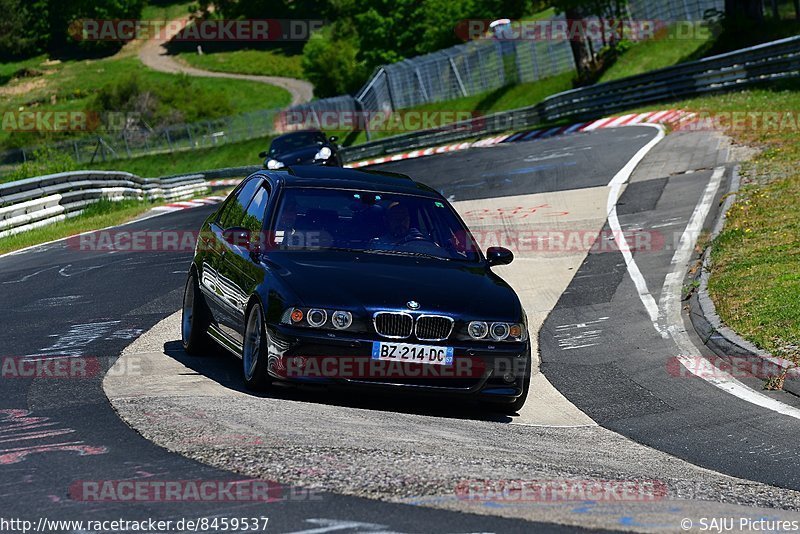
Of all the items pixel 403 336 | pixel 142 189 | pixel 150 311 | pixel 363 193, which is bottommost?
pixel 142 189

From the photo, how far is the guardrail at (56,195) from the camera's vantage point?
23.0m

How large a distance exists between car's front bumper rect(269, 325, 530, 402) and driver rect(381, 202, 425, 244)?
141 centimetres

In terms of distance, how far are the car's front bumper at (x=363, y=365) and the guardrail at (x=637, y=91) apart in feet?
81.8

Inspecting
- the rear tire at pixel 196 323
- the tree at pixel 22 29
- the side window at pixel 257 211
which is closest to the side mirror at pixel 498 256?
the side window at pixel 257 211

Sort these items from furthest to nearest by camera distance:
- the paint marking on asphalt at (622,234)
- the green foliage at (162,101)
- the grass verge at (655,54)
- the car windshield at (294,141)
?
1. the green foliage at (162,101)
2. the grass verge at (655,54)
3. the car windshield at (294,141)
4. the paint marking on asphalt at (622,234)

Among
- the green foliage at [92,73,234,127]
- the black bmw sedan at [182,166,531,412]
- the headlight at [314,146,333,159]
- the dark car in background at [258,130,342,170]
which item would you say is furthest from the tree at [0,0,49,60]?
the black bmw sedan at [182,166,531,412]

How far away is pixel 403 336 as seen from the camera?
26.2 feet

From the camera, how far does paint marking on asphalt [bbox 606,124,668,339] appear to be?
41.9ft

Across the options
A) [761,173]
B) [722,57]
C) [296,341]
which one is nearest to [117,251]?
[761,173]

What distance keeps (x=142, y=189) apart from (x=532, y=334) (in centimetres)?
2393

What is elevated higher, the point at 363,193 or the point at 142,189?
the point at 363,193

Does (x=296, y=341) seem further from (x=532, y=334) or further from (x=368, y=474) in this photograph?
(x=532, y=334)

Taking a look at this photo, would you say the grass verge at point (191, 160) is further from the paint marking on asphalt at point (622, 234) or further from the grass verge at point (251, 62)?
the grass verge at point (251, 62)

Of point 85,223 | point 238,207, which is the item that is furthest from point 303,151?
point 238,207
